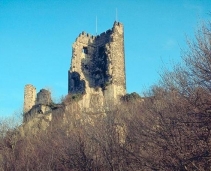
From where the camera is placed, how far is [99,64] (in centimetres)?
3778

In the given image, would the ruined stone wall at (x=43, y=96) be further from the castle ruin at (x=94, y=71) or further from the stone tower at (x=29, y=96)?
the stone tower at (x=29, y=96)

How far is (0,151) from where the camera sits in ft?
75.8

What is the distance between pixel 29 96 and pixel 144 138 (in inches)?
936

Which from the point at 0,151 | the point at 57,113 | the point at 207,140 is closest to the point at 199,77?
the point at 207,140

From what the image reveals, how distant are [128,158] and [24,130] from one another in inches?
512

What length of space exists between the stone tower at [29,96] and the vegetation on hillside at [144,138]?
10428 mm

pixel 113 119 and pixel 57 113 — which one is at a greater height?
pixel 57 113

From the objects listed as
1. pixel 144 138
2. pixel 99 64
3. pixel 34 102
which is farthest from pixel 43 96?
pixel 144 138

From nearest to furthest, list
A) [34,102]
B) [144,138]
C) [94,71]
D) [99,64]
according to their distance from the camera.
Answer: [144,138], [34,102], [94,71], [99,64]

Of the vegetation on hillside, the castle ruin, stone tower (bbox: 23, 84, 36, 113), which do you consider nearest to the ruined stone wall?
the castle ruin

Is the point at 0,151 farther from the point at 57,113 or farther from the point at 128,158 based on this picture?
the point at 128,158

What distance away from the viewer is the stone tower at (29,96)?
34828 millimetres

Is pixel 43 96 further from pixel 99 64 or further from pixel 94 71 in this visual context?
pixel 99 64

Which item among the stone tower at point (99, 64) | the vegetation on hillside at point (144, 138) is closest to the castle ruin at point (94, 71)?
the stone tower at point (99, 64)
